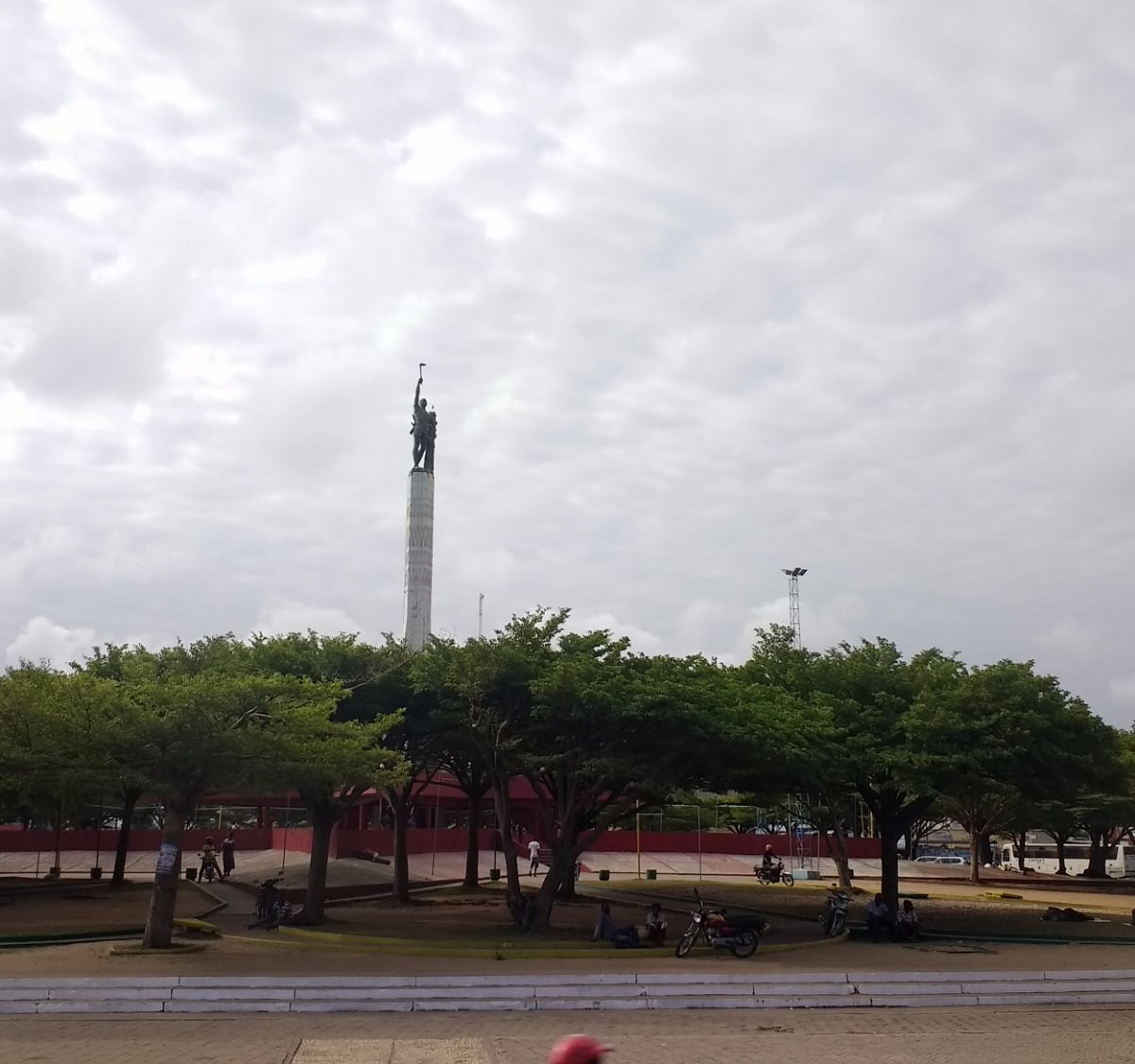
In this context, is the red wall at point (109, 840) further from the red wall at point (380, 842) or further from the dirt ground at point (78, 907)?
the dirt ground at point (78, 907)

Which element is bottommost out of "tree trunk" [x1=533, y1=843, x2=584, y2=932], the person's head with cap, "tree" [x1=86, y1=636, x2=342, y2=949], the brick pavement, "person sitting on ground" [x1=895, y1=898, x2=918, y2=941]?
the brick pavement

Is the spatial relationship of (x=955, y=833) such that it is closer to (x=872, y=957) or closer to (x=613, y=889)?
(x=613, y=889)

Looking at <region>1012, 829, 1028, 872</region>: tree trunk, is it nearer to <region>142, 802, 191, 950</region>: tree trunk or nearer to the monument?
the monument

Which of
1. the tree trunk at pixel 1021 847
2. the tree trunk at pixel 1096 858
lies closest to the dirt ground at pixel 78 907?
the tree trunk at pixel 1096 858

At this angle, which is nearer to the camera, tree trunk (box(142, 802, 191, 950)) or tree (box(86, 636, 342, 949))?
tree (box(86, 636, 342, 949))

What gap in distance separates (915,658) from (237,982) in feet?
73.4

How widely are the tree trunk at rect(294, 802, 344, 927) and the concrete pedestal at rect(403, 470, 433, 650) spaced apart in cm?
3669

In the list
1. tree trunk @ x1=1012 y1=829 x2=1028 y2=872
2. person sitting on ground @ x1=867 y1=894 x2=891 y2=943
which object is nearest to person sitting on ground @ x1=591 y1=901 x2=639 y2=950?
person sitting on ground @ x1=867 y1=894 x2=891 y2=943

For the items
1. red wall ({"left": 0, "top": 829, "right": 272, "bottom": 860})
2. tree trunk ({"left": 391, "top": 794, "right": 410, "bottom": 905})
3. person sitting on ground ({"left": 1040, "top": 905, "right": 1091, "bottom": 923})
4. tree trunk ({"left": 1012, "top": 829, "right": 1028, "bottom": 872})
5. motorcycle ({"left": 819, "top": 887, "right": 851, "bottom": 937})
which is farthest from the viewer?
tree trunk ({"left": 1012, "top": 829, "right": 1028, "bottom": 872})

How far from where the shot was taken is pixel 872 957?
2359cm

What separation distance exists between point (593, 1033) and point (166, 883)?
10680 millimetres

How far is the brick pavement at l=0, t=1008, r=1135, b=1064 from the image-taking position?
14.0 metres

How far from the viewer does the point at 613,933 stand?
24328 mm

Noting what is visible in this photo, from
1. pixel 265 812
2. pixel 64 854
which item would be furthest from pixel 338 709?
pixel 265 812
